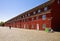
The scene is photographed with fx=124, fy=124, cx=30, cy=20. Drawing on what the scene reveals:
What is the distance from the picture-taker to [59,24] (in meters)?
35.9

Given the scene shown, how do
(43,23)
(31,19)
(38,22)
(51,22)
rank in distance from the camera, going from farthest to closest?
(31,19), (38,22), (43,23), (51,22)

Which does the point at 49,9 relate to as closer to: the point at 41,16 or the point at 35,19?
the point at 41,16

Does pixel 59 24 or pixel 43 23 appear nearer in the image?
pixel 59 24

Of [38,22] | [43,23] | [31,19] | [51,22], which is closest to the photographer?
[51,22]

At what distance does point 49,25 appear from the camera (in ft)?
119

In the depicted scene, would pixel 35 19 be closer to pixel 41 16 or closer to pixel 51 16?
pixel 41 16

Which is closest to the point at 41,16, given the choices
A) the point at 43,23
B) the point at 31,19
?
the point at 43,23

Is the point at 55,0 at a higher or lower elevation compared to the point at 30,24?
higher

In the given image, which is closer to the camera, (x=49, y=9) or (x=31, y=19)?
(x=49, y=9)

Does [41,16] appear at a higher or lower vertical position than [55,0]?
lower

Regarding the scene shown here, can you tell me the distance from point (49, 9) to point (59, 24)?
→ 17.7 ft

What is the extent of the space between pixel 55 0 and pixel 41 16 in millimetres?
7138

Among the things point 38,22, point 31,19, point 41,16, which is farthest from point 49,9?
point 31,19

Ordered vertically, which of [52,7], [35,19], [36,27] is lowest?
[36,27]
